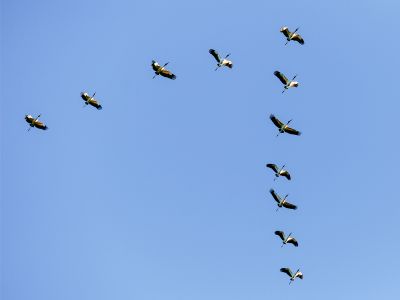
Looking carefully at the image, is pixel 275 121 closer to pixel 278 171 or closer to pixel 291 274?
pixel 278 171

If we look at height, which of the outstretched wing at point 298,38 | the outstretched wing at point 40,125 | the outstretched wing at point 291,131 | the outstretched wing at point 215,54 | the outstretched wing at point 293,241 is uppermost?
the outstretched wing at point 298,38

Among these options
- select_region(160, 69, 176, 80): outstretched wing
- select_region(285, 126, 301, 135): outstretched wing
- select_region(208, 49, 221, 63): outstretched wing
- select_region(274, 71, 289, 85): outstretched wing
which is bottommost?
select_region(285, 126, 301, 135): outstretched wing

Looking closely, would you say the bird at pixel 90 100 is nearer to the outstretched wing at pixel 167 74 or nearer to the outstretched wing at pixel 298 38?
the outstretched wing at pixel 167 74

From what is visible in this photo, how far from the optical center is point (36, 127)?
4126 inches

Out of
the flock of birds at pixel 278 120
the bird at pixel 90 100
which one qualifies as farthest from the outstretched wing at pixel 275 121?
the bird at pixel 90 100

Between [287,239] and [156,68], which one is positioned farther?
[287,239]

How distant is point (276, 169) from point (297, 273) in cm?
1631

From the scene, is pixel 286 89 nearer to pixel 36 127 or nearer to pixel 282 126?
pixel 282 126

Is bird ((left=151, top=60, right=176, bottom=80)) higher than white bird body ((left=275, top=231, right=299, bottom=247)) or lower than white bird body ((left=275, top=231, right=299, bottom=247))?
higher

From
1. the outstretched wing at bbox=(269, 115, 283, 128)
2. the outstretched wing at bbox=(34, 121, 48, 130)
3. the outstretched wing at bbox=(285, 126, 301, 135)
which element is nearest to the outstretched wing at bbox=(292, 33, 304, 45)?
the outstretched wing at bbox=(269, 115, 283, 128)

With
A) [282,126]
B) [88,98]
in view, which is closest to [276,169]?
[282,126]

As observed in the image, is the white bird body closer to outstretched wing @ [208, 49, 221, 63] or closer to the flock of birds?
the flock of birds

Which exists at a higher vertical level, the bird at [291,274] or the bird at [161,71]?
the bird at [161,71]

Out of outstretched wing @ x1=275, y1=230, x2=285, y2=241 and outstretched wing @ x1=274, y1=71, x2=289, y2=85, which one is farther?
outstretched wing @ x1=275, y1=230, x2=285, y2=241
